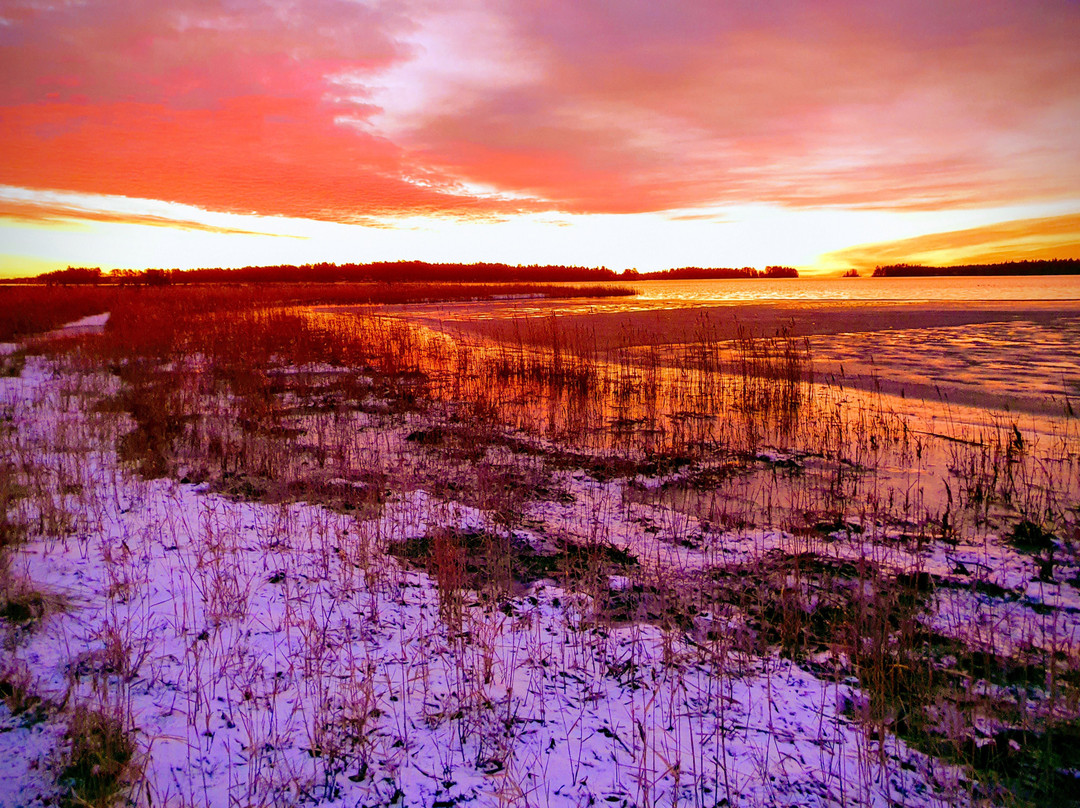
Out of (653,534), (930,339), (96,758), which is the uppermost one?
(930,339)

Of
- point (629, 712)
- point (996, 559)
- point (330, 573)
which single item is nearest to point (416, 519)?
point (330, 573)

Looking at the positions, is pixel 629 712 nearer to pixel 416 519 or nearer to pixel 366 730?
pixel 366 730

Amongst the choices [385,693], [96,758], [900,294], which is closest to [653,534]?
[385,693]

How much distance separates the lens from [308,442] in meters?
7.56

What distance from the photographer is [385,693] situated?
115 inches

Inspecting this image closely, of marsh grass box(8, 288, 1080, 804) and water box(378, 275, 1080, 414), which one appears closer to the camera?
marsh grass box(8, 288, 1080, 804)

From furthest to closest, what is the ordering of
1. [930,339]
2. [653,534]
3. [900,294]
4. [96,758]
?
[900,294] → [930,339] → [653,534] → [96,758]

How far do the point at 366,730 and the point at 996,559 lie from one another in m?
4.72

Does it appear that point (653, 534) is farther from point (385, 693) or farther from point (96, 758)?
point (96, 758)

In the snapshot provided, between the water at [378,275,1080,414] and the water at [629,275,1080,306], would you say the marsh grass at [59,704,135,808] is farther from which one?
the water at [629,275,1080,306]

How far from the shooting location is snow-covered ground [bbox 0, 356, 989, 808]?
2.42 m

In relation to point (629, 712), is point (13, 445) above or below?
above

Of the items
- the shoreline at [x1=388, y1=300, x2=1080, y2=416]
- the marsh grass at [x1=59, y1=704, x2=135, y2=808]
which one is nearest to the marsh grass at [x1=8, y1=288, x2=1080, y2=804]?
the marsh grass at [x1=59, y1=704, x2=135, y2=808]

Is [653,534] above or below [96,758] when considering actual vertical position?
below
